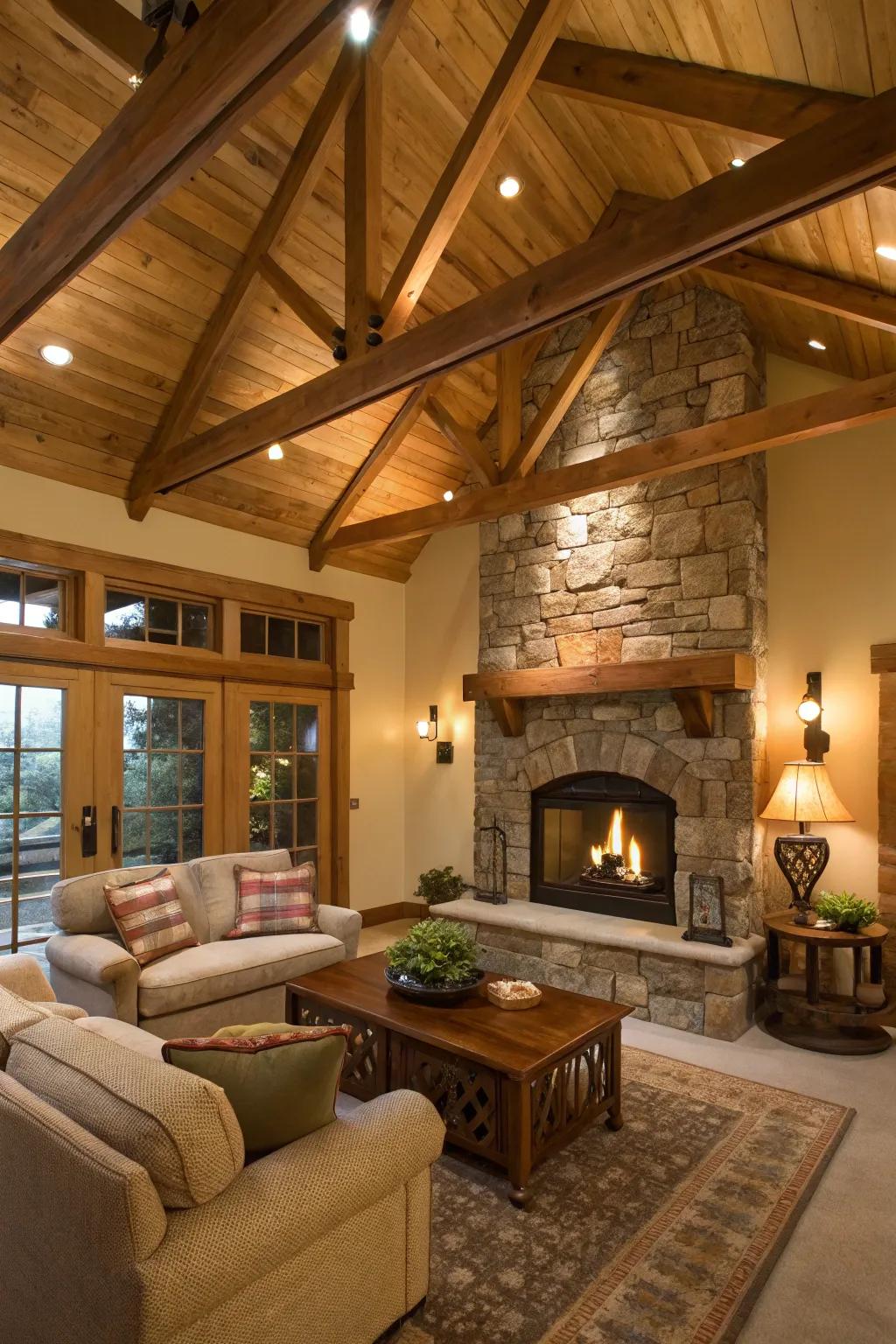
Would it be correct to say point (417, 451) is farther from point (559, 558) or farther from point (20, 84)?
point (20, 84)

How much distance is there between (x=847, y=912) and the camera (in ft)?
13.9

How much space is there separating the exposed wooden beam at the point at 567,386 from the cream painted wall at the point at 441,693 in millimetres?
1488

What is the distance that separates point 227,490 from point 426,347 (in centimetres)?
271

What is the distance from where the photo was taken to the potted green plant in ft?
20.1

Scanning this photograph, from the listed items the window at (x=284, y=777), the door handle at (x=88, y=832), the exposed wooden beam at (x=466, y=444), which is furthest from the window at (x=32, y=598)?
the exposed wooden beam at (x=466, y=444)

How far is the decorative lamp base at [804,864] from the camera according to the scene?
4.46m

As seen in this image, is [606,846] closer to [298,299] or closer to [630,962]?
[630,962]

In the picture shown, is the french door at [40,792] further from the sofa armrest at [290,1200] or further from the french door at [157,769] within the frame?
the sofa armrest at [290,1200]

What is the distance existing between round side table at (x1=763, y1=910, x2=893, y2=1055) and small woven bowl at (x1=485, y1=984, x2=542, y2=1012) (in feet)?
5.58

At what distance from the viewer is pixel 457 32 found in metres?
3.90

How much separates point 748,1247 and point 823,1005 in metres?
2.03

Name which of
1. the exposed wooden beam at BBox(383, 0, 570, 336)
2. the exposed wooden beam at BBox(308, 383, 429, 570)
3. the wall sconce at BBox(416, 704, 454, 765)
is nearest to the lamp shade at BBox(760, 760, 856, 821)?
the wall sconce at BBox(416, 704, 454, 765)

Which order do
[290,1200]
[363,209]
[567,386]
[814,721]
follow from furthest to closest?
[567,386] < [814,721] < [363,209] < [290,1200]

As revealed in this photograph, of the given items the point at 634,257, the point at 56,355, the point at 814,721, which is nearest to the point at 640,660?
the point at 814,721
